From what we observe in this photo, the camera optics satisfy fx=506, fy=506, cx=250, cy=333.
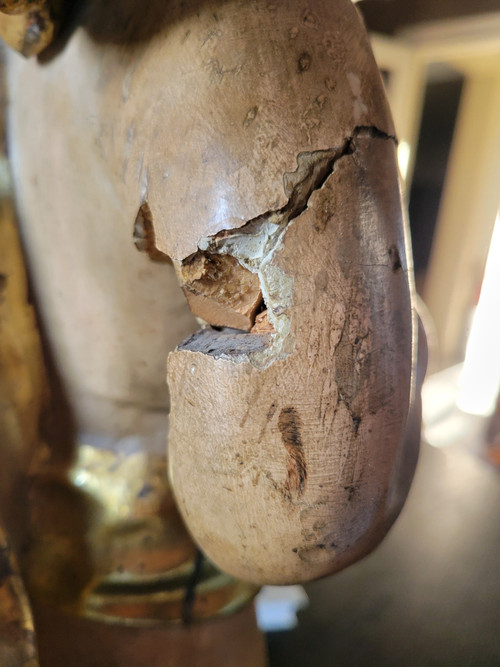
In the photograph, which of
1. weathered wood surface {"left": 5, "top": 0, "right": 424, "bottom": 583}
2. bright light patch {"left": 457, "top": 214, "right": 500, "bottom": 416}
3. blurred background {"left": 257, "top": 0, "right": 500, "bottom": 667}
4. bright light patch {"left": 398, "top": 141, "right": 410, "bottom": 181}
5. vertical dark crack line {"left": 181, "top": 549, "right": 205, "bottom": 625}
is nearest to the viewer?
weathered wood surface {"left": 5, "top": 0, "right": 424, "bottom": 583}

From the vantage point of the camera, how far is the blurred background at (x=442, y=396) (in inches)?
34.1

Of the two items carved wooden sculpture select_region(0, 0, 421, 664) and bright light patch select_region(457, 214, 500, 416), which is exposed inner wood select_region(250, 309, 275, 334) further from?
bright light patch select_region(457, 214, 500, 416)

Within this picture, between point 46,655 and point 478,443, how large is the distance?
3.63ft

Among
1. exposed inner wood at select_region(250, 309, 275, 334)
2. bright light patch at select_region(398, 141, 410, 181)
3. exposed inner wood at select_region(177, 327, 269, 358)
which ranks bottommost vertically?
exposed inner wood at select_region(177, 327, 269, 358)

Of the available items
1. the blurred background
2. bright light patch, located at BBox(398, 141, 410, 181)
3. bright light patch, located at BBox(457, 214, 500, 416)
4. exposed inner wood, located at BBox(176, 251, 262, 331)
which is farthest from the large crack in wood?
bright light patch, located at BBox(398, 141, 410, 181)

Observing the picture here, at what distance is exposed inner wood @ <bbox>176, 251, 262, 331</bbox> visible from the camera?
37 cm

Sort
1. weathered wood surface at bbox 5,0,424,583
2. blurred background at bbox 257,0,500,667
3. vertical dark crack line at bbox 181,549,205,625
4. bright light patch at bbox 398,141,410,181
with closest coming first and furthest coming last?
weathered wood surface at bbox 5,0,424,583 → vertical dark crack line at bbox 181,549,205,625 → blurred background at bbox 257,0,500,667 → bright light patch at bbox 398,141,410,181

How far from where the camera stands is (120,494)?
0.65 metres

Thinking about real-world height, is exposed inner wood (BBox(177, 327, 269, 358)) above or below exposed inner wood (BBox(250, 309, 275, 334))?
below

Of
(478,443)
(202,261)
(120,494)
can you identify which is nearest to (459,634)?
(478,443)

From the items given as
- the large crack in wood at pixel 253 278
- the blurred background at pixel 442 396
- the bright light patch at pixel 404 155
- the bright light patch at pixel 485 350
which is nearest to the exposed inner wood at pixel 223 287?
the large crack in wood at pixel 253 278

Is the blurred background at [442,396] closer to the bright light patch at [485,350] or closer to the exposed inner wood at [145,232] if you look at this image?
the bright light patch at [485,350]

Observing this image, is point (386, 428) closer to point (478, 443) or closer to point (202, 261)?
point (202, 261)

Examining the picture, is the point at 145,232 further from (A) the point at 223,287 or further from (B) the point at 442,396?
(B) the point at 442,396
